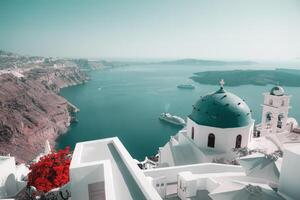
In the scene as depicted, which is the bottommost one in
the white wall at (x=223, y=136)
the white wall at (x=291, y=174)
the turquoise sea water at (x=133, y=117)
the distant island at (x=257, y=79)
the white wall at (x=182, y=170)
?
the turquoise sea water at (x=133, y=117)

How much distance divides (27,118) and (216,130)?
48.9 m

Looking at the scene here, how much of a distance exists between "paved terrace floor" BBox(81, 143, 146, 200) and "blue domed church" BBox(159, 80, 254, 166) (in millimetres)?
8064

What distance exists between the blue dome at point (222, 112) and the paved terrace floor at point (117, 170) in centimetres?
875

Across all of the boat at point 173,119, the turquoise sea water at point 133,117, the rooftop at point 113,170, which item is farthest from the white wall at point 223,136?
the boat at point 173,119

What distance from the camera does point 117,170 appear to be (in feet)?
27.1

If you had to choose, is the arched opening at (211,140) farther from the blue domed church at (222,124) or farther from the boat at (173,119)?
the boat at (173,119)

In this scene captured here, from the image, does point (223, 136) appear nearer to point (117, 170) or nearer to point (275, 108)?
point (275, 108)

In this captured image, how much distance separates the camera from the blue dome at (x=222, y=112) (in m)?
16.0

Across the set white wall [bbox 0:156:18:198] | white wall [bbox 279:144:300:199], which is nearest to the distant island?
white wall [bbox 279:144:300:199]

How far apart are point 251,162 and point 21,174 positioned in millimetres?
16373

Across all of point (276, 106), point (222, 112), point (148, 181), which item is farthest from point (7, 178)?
point (276, 106)

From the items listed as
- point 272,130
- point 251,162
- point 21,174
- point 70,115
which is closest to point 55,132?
point 70,115

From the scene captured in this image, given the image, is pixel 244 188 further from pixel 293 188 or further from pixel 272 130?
pixel 272 130

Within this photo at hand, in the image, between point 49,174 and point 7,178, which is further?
point 7,178
